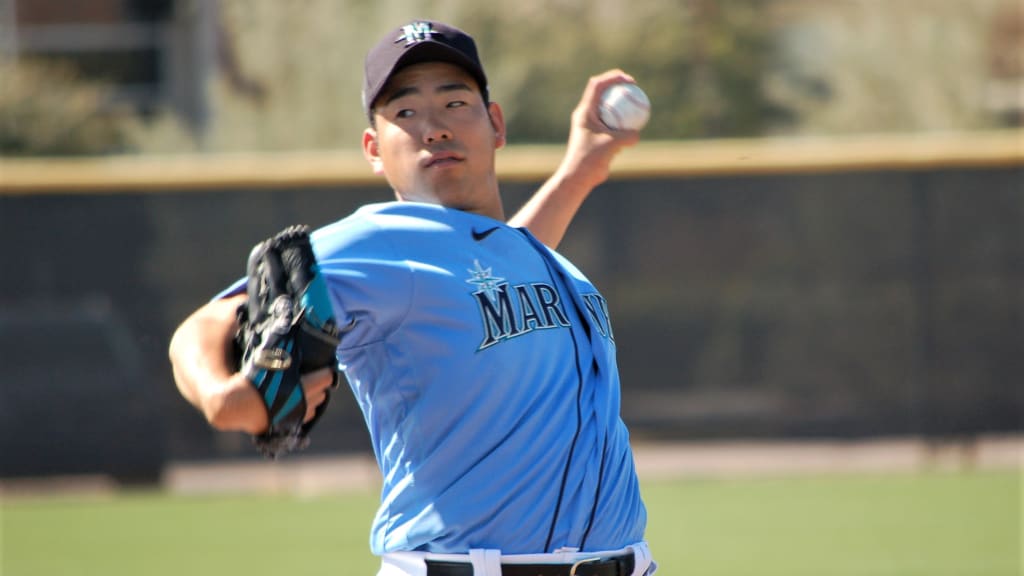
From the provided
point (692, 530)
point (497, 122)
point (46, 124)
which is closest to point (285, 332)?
point (497, 122)

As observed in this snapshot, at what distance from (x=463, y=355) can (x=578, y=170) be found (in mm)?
1051

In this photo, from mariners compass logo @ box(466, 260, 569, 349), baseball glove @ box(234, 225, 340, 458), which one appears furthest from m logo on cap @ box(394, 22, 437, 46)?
baseball glove @ box(234, 225, 340, 458)

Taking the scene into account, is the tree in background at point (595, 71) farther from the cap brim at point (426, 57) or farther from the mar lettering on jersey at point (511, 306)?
the mar lettering on jersey at point (511, 306)

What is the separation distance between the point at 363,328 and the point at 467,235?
0.93ft

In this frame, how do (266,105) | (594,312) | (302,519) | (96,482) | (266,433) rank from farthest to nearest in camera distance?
(266,105) → (96,482) → (302,519) → (594,312) → (266,433)

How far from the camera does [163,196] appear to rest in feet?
29.3

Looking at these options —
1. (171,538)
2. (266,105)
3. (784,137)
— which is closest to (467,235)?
(171,538)

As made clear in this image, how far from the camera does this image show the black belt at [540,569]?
2172 mm

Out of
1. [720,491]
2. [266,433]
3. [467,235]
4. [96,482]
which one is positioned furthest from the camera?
[96,482]

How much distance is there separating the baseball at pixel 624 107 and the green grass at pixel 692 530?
338 centimetres

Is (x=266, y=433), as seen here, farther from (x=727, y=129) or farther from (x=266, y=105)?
(x=727, y=129)

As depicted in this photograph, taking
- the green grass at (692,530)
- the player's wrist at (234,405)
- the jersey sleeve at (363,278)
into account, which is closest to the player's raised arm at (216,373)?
the player's wrist at (234,405)

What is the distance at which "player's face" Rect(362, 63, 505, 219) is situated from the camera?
233 centimetres

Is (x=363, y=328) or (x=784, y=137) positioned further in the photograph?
(x=784, y=137)
